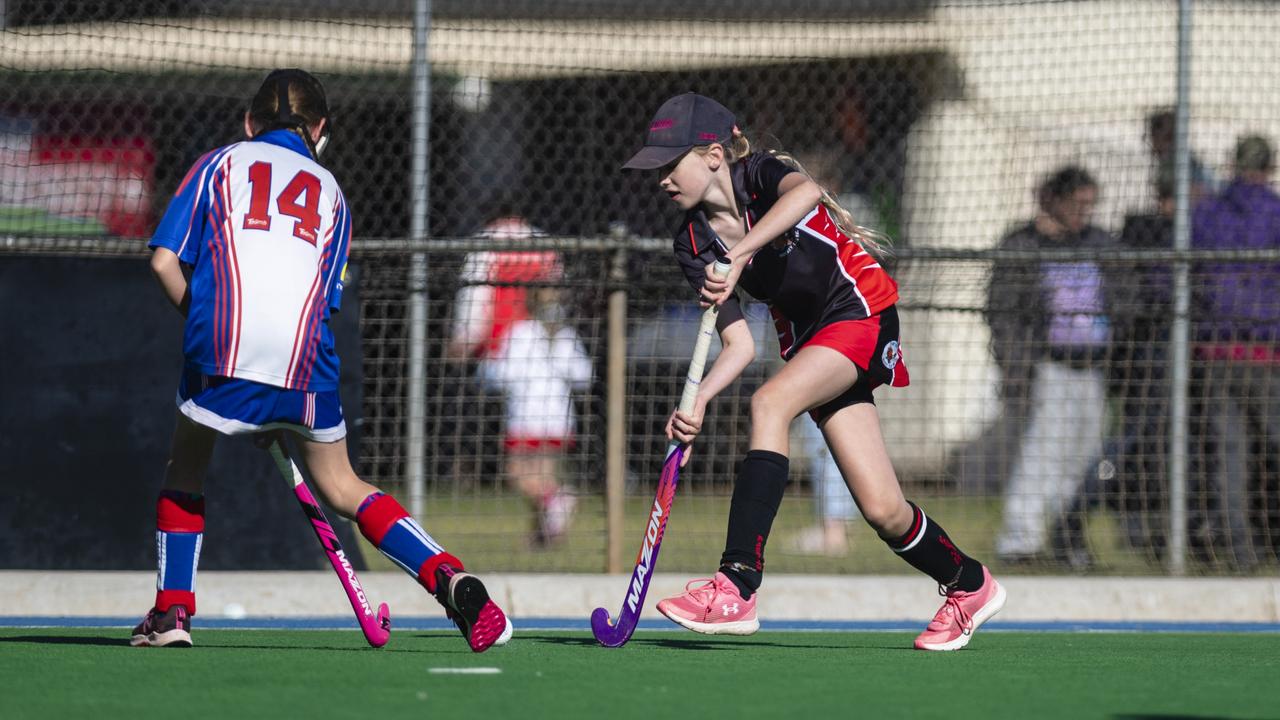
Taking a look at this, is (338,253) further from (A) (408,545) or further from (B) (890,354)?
(B) (890,354)

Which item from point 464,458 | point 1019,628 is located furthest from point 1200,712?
point 464,458

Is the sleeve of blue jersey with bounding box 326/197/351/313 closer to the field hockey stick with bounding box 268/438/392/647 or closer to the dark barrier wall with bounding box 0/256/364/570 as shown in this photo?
the field hockey stick with bounding box 268/438/392/647

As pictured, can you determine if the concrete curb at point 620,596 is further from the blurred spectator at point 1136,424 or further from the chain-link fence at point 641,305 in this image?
the blurred spectator at point 1136,424

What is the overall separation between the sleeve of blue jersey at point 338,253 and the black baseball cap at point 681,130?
84cm

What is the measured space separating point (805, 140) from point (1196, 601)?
17.8ft

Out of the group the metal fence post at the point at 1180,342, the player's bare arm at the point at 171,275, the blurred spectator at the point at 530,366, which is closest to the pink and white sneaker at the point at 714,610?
the player's bare arm at the point at 171,275

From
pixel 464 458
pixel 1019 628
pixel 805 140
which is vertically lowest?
pixel 1019 628

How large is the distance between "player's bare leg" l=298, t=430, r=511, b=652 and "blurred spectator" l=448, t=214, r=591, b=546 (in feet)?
9.83

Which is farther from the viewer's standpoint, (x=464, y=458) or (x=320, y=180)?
(x=464, y=458)

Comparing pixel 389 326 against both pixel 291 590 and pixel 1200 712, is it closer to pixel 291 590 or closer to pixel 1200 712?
pixel 291 590

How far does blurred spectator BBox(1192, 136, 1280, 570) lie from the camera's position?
28.7ft

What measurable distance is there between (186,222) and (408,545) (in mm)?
1104

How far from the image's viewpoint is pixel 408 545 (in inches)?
202

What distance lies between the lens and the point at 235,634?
20.2 feet
